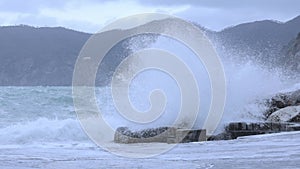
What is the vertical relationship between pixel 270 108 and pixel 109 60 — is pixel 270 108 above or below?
below

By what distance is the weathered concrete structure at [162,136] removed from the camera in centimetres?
1203

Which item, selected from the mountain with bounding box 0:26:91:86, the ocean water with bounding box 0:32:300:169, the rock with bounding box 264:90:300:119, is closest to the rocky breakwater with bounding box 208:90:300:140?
the ocean water with bounding box 0:32:300:169

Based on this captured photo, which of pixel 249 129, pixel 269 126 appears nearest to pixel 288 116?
pixel 269 126

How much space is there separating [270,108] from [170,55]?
4091 millimetres

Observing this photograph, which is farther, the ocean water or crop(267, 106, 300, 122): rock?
crop(267, 106, 300, 122): rock

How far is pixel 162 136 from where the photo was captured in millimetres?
12375

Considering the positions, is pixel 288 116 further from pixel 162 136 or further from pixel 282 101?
A: pixel 282 101

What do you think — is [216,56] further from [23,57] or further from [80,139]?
[23,57]

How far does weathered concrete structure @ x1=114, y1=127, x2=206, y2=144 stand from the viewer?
12031mm

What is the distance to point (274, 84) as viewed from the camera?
19.6 m

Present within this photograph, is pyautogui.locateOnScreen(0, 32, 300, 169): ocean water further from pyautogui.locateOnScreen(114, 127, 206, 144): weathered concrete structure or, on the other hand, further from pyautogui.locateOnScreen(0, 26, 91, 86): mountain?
pyautogui.locateOnScreen(0, 26, 91, 86): mountain

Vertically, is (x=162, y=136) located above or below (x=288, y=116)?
below

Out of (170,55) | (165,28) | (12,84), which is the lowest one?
(170,55)

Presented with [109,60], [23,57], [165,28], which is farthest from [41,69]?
[165,28]
